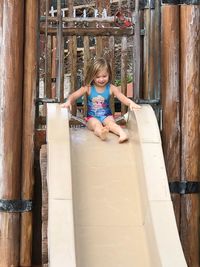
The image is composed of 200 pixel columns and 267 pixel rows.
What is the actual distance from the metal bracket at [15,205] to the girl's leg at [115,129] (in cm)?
100

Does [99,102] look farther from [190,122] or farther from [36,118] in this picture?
[190,122]

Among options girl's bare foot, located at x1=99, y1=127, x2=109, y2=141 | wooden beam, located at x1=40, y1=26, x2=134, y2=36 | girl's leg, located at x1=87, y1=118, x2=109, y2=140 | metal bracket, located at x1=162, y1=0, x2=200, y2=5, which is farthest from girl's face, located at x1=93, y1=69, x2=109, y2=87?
wooden beam, located at x1=40, y1=26, x2=134, y2=36

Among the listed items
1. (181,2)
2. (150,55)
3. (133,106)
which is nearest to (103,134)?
(133,106)

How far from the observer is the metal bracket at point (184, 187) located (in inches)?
199

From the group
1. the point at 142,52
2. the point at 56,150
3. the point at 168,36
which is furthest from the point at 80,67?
the point at 56,150

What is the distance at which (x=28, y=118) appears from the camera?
4.99m

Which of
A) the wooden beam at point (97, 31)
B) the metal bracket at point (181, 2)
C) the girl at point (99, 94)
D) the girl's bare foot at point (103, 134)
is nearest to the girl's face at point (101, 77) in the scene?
the girl at point (99, 94)

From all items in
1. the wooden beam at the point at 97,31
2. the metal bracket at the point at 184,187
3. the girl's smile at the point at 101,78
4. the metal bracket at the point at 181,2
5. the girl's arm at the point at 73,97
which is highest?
the metal bracket at the point at 181,2

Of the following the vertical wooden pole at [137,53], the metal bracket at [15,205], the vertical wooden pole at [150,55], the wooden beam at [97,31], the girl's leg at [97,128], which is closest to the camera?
the metal bracket at [15,205]

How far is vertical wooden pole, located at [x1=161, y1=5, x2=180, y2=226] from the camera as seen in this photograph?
16.7 ft

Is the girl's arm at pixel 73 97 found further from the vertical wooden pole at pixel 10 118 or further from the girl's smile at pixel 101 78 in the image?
the vertical wooden pole at pixel 10 118

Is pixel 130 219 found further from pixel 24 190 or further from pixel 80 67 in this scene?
pixel 80 67

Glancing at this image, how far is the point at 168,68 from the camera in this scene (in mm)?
5195

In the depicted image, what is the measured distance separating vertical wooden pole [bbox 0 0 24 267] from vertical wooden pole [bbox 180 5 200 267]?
5.00 ft
